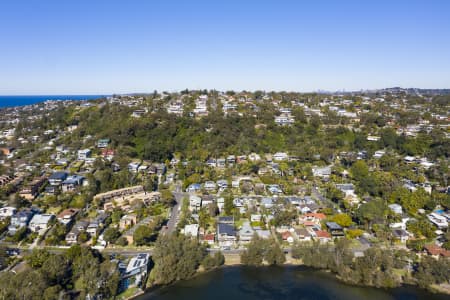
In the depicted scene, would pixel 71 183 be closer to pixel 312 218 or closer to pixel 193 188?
pixel 193 188

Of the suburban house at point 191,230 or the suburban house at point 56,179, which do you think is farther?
the suburban house at point 56,179

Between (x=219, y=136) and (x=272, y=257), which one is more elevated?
(x=219, y=136)

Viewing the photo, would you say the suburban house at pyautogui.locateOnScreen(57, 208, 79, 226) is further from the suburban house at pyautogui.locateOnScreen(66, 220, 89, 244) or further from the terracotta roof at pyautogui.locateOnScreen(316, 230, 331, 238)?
the terracotta roof at pyautogui.locateOnScreen(316, 230, 331, 238)

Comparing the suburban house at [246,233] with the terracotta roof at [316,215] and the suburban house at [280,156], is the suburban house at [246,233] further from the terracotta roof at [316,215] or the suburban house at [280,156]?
the suburban house at [280,156]

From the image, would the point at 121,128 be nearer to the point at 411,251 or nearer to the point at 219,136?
the point at 219,136

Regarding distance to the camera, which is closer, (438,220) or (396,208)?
(438,220)

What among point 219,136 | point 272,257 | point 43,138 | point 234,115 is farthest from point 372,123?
point 43,138

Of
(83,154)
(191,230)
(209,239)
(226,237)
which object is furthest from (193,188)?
(83,154)

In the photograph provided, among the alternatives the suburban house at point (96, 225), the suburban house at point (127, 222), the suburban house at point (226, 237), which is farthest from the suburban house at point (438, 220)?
the suburban house at point (96, 225)
